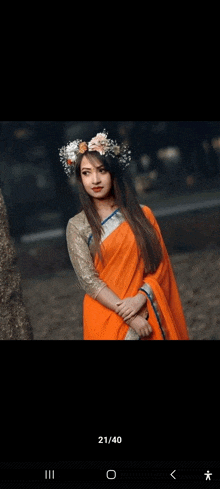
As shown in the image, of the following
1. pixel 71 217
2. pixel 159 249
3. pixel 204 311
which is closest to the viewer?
pixel 159 249

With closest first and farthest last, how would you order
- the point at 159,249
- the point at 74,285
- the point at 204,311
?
the point at 159,249 < the point at 74,285 < the point at 204,311

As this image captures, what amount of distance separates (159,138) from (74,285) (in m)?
0.81

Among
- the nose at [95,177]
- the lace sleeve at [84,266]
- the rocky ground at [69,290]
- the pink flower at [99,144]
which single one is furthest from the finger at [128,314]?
the pink flower at [99,144]

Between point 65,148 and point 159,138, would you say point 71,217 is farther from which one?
point 159,138

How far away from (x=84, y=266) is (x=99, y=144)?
0.51m

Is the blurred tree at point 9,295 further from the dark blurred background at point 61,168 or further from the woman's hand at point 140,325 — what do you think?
the woman's hand at point 140,325

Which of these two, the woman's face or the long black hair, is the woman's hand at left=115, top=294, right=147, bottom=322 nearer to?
the long black hair

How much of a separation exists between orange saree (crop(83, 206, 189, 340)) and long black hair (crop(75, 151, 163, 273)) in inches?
1.0

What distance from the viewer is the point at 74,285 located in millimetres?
2916

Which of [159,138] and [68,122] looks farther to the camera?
[159,138]

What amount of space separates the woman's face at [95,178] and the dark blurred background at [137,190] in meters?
0.17

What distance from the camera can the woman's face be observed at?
2.49 meters

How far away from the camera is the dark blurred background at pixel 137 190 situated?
2.79 meters

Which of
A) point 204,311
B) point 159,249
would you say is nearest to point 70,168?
point 159,249
